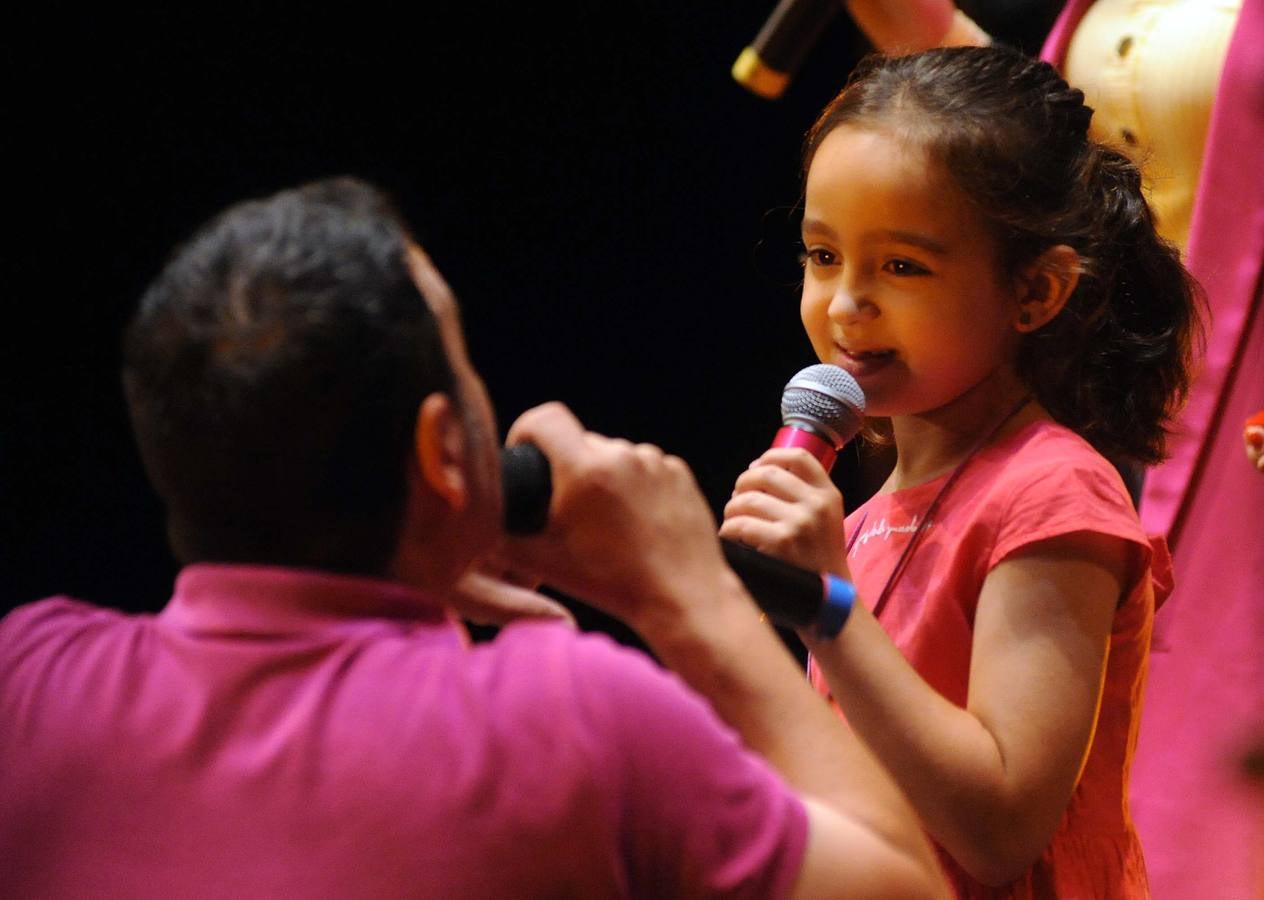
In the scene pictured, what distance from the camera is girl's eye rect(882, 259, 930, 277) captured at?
1.07 meters

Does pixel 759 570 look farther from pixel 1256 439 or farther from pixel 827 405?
pixel 1256 439

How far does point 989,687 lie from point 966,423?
26cm

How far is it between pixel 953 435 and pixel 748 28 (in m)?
1.53

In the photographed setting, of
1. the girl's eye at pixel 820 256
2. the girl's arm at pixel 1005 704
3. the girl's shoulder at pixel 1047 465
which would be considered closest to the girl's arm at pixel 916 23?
the girl's eye at pixel 820 256

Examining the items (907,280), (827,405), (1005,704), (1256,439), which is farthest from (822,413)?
(1256,439)

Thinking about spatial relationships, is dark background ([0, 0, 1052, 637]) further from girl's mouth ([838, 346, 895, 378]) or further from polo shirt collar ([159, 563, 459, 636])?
polo shirt collar ([159, 563, 459, 636])

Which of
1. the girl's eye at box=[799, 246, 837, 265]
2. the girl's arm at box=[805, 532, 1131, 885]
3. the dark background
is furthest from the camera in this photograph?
the dark background

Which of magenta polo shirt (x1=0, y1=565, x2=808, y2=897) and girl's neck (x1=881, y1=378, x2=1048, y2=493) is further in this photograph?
girl's neck (x1=881, y1=378, x2=1048, y2=493)

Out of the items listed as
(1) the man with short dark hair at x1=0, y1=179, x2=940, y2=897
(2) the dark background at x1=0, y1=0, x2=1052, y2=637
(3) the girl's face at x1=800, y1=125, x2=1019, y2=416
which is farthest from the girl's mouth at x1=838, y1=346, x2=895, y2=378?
(2) the dark background at x1=0, y1=0, x2=1052, y2=637

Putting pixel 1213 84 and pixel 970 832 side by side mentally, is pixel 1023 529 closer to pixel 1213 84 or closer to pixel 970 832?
pixel 970 832

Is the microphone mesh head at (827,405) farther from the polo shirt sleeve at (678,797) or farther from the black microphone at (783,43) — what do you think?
the black microphone at (783,43)

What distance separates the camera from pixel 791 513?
0.89m

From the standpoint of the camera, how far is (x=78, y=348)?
184cm

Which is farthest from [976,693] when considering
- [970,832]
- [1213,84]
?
[1213,84]
